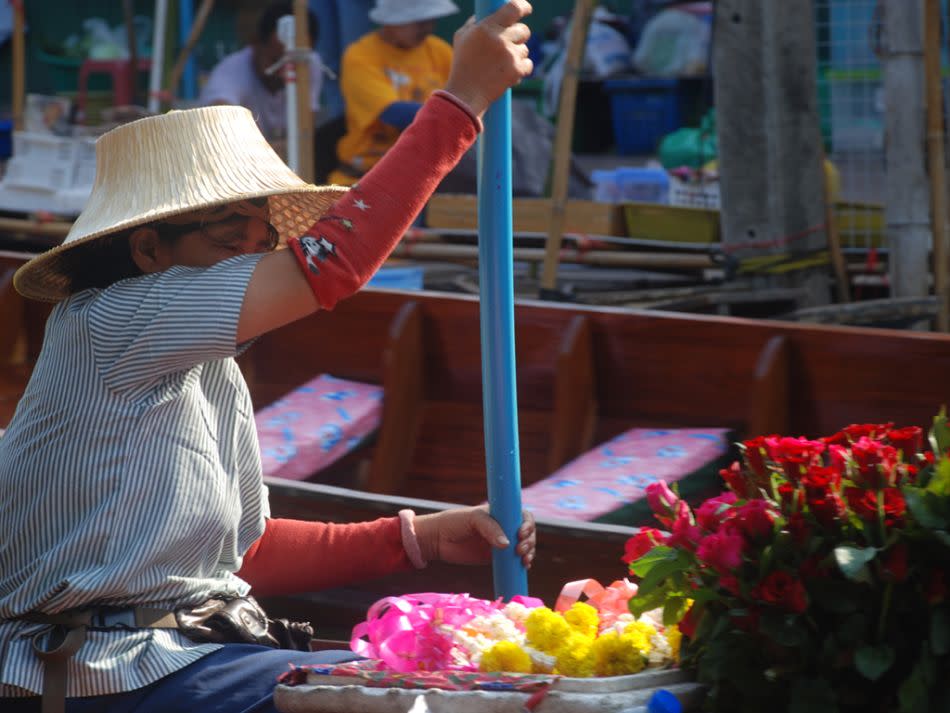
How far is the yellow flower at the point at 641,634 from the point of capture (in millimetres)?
1432

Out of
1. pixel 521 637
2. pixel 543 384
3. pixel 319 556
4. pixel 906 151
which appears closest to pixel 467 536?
pixel 319 556

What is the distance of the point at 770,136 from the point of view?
4891 millimetres

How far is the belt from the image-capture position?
1628 millimetres

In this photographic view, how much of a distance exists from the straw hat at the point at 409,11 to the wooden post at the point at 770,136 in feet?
5.18

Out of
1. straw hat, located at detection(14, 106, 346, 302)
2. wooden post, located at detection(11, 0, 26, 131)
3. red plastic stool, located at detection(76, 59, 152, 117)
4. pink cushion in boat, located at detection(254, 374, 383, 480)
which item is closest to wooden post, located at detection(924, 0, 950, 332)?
pink cushion in boat, located at detection(254, 374, 383, 480)

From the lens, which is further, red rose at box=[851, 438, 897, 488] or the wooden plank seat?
the wooden plank seat

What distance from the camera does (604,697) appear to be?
1321 mm

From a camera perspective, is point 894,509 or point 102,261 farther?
point 102,261

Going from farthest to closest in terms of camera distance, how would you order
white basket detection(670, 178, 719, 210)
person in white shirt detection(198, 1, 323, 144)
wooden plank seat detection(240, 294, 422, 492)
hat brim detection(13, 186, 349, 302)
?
1. person in white shirt detection(198, 1, 323, 144)
2. white basket detection(670, 178, 719, 210)
3. wooden plank seat detection(240, 294, 422, 492)
4. hat brim detection(13, 186, 349, 302)

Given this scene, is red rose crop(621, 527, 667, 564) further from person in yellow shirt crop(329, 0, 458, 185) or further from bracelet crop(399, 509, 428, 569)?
person in yellow shirt crop(329, 0, 458, 185)

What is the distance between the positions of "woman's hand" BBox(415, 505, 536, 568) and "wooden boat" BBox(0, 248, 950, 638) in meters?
0.61

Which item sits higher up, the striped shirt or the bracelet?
the striped shirt

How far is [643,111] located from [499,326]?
8.32 meters

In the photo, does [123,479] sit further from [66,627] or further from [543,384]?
[543,384]
